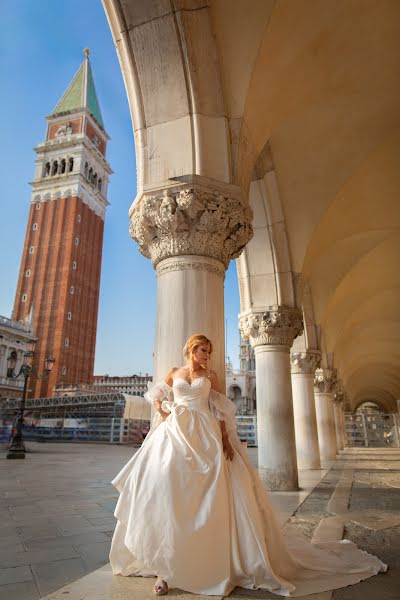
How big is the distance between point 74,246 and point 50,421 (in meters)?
22.0

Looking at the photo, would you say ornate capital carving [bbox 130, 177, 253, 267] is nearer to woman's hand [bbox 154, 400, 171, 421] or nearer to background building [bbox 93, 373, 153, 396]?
woman's hand [bbox 154, 400, 171, 421]

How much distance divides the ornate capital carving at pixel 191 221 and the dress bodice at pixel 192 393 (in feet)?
4.23

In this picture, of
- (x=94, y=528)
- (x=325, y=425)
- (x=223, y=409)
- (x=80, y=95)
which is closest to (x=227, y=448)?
(x=223, y=409)

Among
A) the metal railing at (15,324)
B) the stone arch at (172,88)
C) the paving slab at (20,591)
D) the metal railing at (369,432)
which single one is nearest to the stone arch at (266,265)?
the stone arch at (172,88)

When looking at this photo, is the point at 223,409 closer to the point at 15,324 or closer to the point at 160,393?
the point at 160,393

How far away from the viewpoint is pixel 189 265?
366cm

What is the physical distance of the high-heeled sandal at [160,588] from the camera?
2.26 metres

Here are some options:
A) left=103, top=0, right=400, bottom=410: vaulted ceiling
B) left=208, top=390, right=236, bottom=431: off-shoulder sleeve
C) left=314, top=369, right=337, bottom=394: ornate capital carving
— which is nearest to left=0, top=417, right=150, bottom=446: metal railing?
left=314, top=369, right=337, bottom=394: ornate capital carving

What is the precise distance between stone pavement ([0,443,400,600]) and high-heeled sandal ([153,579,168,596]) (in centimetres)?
4

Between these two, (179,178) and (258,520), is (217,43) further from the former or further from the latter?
(258,520)

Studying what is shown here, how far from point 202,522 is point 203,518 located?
22 mm

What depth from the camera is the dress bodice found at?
274 centimetres

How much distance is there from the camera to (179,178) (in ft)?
12.6

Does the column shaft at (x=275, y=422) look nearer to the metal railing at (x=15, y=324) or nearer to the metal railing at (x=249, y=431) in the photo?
the metal railing at (x=249, y=431)
